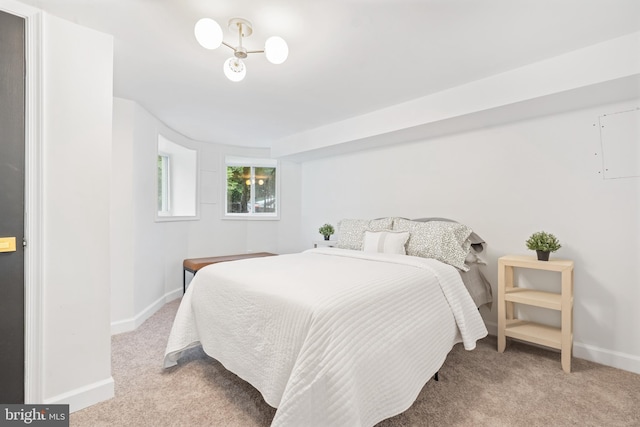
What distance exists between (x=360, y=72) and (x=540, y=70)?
4.17ft

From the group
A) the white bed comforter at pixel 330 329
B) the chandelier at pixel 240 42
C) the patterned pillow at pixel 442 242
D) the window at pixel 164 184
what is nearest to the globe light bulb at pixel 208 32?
the chandelier at pixel 240 42

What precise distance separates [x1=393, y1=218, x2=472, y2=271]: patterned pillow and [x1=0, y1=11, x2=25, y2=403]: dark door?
2.60m

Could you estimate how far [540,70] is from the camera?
2.10 meters

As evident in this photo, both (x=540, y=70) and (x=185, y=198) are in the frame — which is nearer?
(x=540, y=70)

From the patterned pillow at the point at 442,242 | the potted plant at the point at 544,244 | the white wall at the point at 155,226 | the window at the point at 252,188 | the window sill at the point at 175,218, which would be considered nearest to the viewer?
the potted plant at the point at 544,244

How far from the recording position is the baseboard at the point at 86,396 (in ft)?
5.18

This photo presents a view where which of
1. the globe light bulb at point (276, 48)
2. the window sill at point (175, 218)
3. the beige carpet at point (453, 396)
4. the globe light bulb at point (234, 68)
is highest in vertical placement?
the globe light bulb at point (276, 48)

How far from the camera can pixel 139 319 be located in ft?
9.46

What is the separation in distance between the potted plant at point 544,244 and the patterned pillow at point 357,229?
1.20 meters

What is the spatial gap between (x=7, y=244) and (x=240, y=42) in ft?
5.17

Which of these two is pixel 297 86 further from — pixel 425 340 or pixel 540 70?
pixel 425 340

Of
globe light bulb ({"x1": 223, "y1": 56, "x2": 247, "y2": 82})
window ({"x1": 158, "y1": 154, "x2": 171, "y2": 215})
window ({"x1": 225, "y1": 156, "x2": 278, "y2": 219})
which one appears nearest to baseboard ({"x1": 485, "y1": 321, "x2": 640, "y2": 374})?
globe light bulb ({"x1": 223, "y1": 56, "x2": 247, "y2": 82})

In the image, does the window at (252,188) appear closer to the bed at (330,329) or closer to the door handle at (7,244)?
the bed at (330,329)

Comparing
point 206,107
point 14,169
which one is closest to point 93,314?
point 14,169
